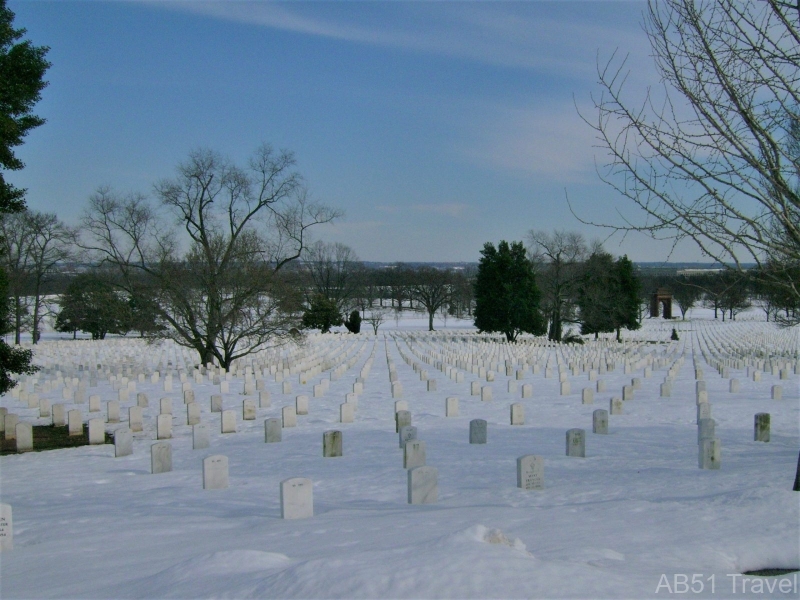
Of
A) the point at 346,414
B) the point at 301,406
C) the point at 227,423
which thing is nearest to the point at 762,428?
the point at 346,414

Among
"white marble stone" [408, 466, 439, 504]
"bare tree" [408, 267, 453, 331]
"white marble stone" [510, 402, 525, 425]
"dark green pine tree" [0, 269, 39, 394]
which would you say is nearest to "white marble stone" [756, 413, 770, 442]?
"white marble stone" [510, 402, 525, 425]

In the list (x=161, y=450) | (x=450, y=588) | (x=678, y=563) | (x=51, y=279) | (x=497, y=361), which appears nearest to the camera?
(x=450, y=588)

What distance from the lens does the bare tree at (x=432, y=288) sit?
71125mm

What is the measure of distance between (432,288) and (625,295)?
2487 centimetres

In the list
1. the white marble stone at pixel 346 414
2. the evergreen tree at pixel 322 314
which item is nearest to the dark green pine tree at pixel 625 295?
the evergreen tree at pixel 322 314

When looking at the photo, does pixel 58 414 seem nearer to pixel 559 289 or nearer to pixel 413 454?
pixel 413 454

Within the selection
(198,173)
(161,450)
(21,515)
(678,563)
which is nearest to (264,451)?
(161,450)

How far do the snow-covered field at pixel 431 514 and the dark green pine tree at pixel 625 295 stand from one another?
36.3 meters

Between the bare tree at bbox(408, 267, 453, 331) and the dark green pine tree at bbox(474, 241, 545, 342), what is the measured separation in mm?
19955

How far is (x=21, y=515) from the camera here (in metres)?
7.24

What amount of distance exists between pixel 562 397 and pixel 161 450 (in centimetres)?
1082

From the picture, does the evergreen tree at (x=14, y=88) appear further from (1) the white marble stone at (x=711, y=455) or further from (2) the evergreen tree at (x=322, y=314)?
(2) the evergreen tree at (x=322, y=314)

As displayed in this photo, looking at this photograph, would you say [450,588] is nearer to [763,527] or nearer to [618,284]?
[763,527]

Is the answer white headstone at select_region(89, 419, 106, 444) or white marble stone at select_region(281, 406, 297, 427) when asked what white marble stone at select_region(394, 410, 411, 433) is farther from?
white headstone at select_region(89, 419, 106, 444)
